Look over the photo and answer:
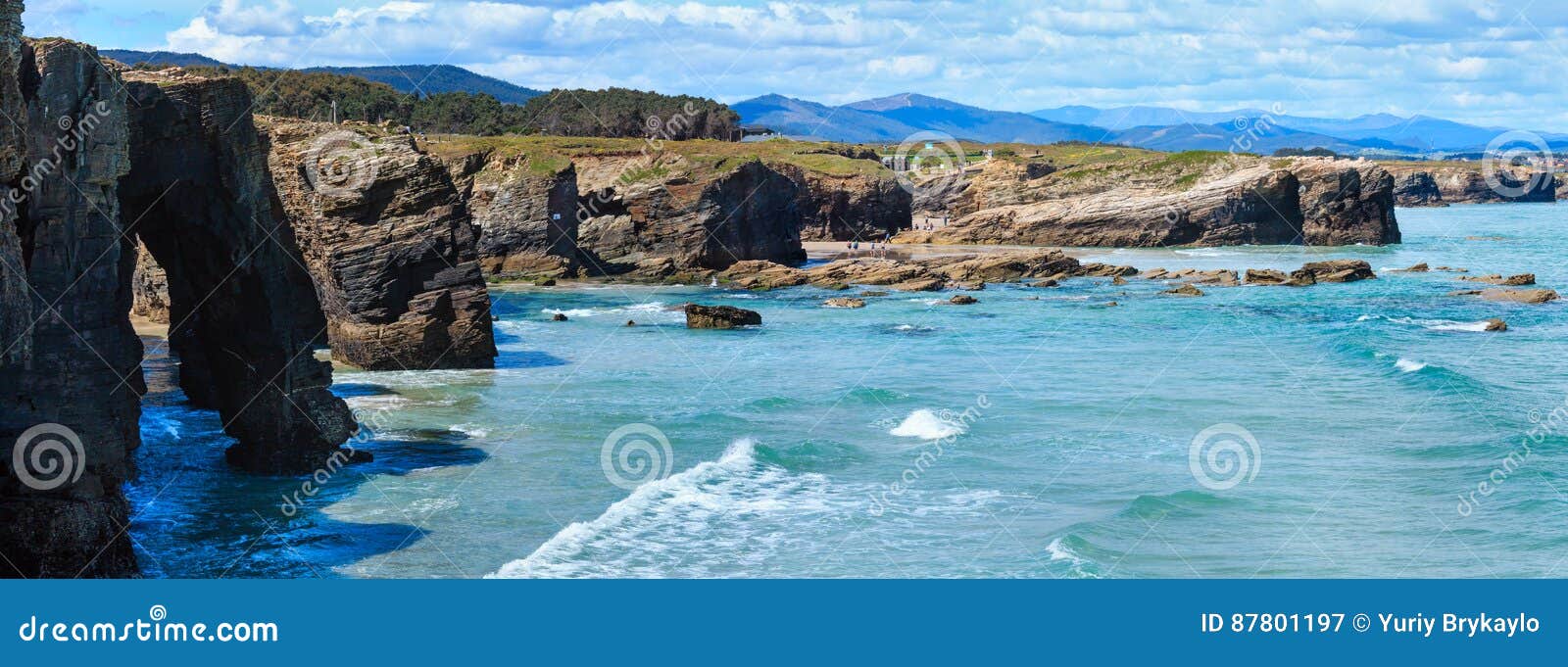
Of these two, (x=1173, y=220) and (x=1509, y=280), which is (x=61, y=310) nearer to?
(x=1509, y=280)

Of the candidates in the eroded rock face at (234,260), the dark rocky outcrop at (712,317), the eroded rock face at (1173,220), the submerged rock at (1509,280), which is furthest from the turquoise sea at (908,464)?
the eroded rock face at (1173,220)

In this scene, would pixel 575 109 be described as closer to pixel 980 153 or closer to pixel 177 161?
pixel 980 153

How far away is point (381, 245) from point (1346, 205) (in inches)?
3455

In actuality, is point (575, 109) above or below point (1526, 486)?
above

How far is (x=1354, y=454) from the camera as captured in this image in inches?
1071

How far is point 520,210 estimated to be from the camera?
69.9 meters

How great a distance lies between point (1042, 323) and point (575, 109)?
8536 centimetres

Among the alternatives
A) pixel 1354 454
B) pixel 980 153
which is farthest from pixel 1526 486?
pixel 980 153
